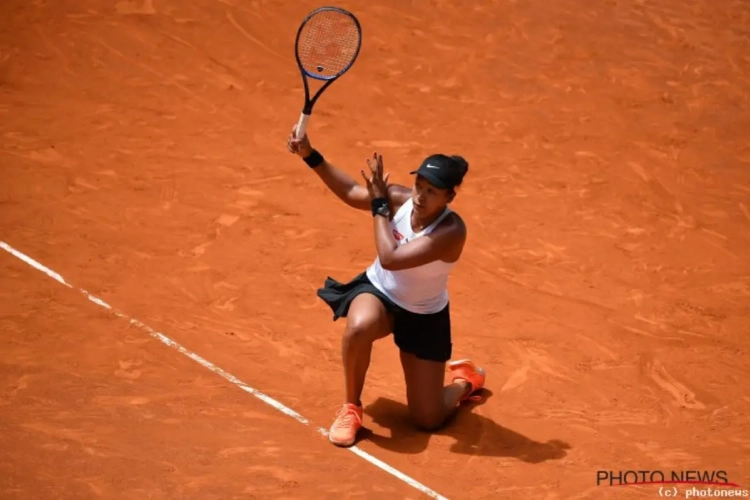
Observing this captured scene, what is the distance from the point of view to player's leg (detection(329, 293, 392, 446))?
6.02 m

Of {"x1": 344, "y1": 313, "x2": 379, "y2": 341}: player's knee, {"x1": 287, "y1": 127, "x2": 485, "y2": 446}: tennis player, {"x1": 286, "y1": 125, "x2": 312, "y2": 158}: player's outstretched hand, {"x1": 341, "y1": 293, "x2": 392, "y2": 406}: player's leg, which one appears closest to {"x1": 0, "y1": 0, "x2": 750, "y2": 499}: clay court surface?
{"x1": 287, "y1": 127, "x2": 485, "y2": 446}: tennis player

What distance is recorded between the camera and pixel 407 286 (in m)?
6.18

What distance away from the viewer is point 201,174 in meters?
9.61

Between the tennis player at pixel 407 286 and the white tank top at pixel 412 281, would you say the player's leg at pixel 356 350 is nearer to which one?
the tennis player at pixel 407 286

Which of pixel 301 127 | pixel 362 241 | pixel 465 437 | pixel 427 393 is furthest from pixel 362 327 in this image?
pixel 362 241

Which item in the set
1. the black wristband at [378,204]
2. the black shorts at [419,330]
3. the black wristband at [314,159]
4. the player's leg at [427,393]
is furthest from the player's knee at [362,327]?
the black wristband at [314,159]

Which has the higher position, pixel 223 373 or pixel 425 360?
pixel 425 360

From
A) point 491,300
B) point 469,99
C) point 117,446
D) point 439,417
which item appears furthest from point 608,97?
point 117,446

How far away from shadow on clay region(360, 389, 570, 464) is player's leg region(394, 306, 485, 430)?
0.12 metres

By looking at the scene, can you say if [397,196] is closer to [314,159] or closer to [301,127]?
[314,159]

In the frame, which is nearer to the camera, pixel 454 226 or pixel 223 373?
pixel 454 226

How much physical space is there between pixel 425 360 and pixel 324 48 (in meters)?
2.18

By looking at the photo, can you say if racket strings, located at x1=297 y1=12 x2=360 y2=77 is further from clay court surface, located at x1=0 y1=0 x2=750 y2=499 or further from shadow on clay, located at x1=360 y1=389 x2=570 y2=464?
shadow on clay, located at x1=360 y1=389 x2=570 y2=464

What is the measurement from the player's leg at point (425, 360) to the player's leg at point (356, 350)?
0.45ft
